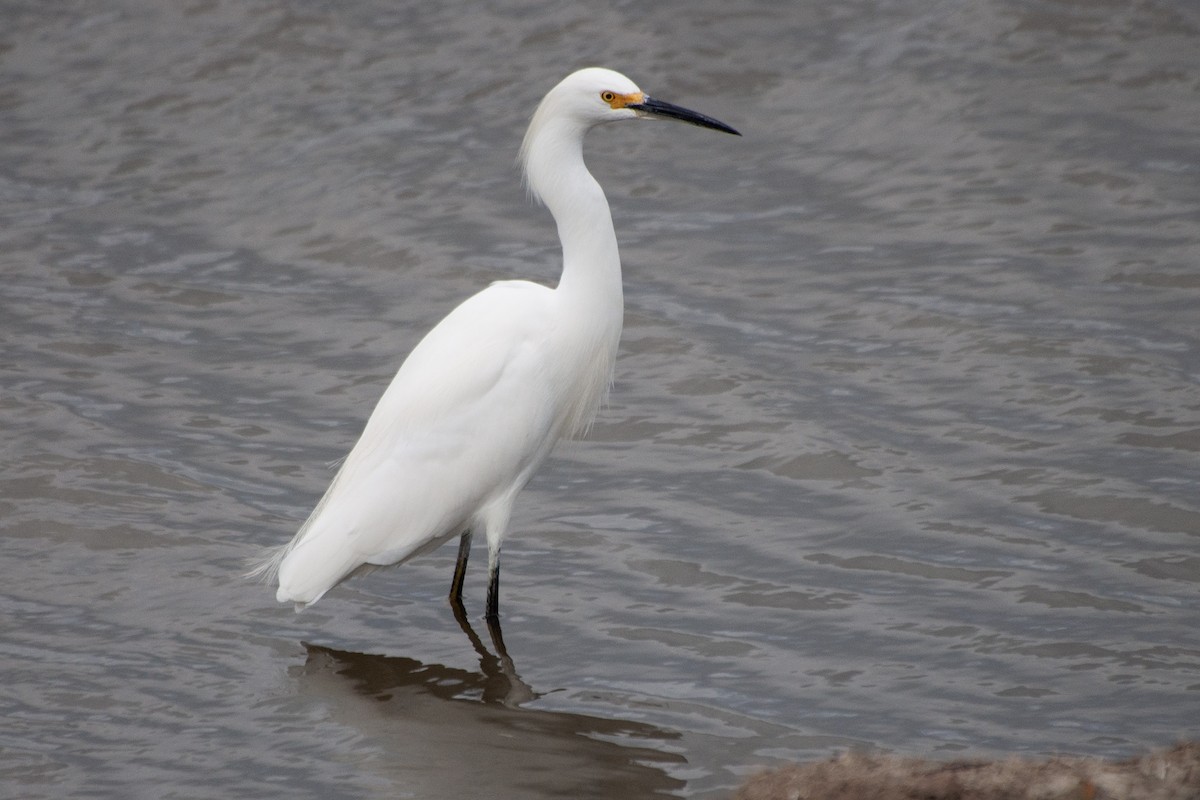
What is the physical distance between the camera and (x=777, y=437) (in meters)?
6.52

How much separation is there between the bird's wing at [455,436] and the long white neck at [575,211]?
6.5 inches

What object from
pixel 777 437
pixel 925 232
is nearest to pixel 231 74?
pixel 925 232

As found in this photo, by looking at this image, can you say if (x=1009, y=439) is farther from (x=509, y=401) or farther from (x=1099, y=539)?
(x=509, y=401)

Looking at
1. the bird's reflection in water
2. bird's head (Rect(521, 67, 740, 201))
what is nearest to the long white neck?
bird's head (Rect(521, 67, 740, 201))

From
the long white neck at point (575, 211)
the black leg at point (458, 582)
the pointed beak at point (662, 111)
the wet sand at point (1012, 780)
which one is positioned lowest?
the black leg at point (458, 582)

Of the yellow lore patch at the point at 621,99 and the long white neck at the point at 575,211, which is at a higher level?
the yellow lore patch at the point at 621,99

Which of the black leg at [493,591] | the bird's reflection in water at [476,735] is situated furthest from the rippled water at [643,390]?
the black leg at [493,591]

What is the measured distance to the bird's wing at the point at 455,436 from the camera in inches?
206

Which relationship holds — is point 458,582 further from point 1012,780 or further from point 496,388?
point 1012,780

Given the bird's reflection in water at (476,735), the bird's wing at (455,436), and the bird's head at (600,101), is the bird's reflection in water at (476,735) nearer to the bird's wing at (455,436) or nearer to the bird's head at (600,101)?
the bird's wing at (455,436)

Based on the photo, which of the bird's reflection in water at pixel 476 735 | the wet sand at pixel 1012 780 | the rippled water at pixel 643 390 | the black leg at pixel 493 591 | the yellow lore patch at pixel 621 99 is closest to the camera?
the wet sand at pixel 1012 780

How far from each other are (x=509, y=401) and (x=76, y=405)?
2835 mm

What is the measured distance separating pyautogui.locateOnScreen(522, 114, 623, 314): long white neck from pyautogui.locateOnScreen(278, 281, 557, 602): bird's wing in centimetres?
17

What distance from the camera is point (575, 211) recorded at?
525 centimetres
